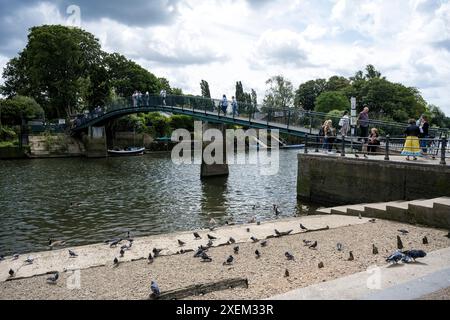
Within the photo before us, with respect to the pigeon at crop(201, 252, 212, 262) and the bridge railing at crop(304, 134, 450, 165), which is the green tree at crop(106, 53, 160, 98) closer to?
the bridge railing at crop(304, 134, 450, 165)

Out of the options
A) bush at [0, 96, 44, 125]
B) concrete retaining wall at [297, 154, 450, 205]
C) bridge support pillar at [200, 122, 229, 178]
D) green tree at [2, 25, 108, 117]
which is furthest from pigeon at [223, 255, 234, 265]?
green tree at [2, 25, 108, 117]

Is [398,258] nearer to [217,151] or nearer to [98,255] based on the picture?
[98,255]

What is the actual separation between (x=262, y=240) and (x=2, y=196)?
19.0 metres

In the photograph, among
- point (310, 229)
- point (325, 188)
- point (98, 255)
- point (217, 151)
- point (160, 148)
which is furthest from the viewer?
point (160, 148)

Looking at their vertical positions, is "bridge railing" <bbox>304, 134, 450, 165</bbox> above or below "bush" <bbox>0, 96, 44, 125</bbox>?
below

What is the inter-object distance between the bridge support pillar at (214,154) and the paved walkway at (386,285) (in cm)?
2501

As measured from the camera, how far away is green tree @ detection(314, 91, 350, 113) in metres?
88.3

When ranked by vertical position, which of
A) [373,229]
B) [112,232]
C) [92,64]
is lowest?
[112,232]

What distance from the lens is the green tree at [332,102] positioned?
290ft

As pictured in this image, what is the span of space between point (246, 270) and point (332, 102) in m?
85.0

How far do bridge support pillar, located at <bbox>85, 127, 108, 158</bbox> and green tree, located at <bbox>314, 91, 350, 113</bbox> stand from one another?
5067 centimetres

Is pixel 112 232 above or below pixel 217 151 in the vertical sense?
below

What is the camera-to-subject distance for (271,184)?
28.0 m
